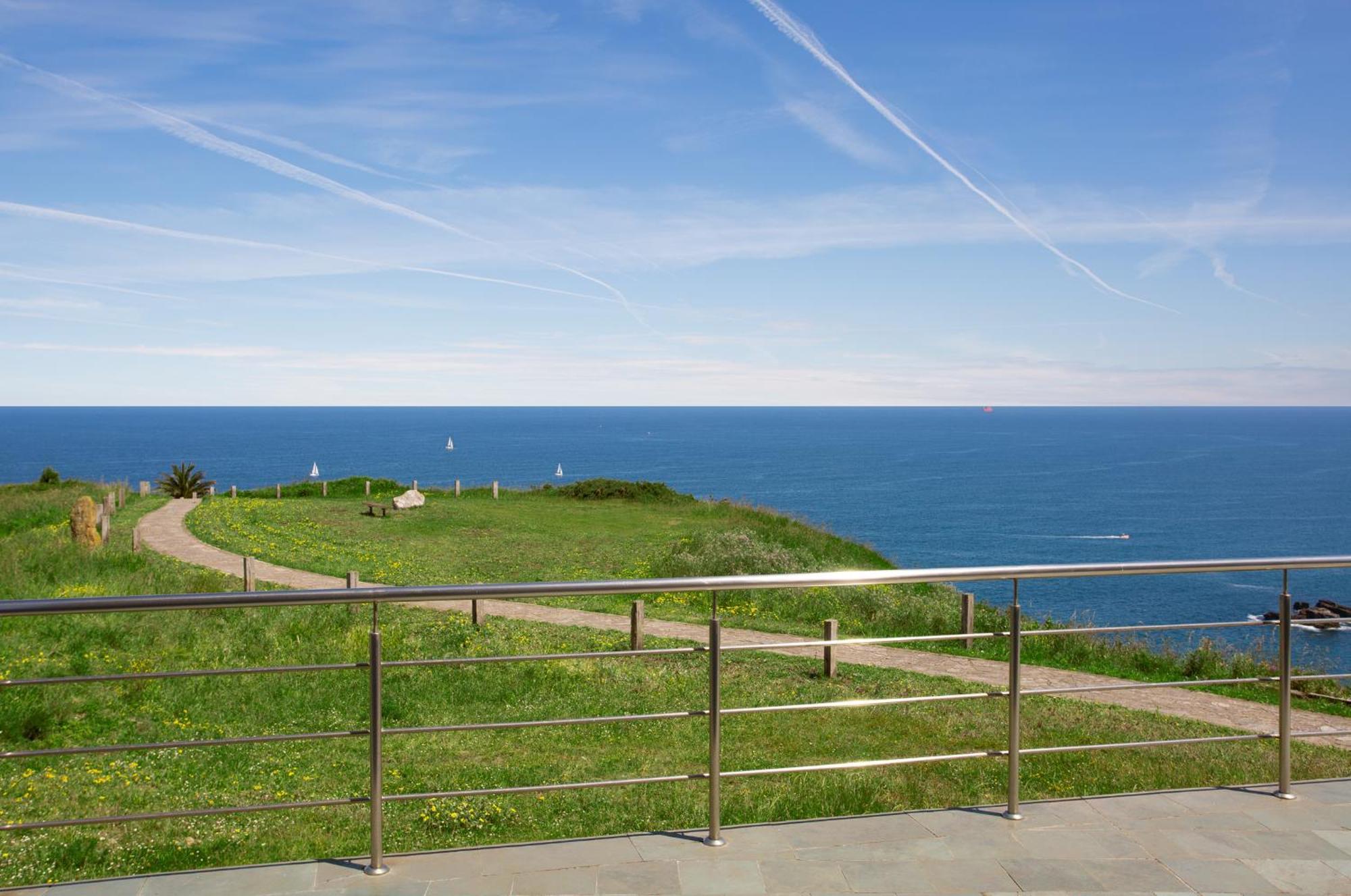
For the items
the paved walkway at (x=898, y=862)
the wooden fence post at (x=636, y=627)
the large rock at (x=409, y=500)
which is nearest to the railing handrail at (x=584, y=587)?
the paved walkway at (x=898, y=862)

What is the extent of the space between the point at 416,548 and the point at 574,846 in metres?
22.2

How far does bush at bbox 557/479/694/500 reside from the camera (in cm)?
4006

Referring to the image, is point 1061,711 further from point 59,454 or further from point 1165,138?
point 59,454

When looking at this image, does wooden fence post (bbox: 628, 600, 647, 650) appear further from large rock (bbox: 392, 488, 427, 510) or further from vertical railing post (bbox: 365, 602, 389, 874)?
large rock (bbox: 392, 488, 427, 510)

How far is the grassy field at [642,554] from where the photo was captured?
15.8 meters

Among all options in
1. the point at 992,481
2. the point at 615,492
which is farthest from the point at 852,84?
the point at 992,481

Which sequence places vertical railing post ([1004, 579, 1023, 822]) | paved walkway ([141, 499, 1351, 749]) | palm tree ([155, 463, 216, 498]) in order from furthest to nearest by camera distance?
palm tree ([155, 463, 216, 498])
paved walkway ([141, 499, 1351, 749])
vertical railing post ([1004, 579, 1023, 822])

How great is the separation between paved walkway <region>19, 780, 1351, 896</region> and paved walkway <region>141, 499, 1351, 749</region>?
15.9ft

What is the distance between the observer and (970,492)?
8794 cm

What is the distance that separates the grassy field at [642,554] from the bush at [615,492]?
459mm

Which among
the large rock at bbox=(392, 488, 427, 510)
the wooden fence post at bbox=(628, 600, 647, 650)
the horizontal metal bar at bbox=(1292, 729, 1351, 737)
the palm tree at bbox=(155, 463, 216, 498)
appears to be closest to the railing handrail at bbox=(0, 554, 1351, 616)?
the horizontal metal bar at bbox=(1292, 729, 1351, 737)

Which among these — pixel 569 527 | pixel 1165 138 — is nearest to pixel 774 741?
pixel 569 527

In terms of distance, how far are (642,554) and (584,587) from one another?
22.1m

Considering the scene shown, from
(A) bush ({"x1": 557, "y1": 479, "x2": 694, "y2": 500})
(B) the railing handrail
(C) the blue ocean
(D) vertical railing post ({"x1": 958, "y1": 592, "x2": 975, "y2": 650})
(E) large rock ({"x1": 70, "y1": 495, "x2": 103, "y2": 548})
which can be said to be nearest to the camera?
(B) the railing handrail
